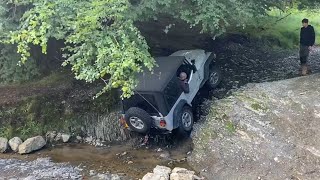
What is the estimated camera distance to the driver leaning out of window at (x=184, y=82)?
1127cm

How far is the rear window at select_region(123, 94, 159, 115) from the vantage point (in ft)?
34.5

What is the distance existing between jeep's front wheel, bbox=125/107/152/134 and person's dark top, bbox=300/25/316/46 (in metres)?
6.48

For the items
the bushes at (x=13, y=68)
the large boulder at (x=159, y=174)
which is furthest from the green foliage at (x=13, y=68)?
the large boulder at (x=159, y=174)

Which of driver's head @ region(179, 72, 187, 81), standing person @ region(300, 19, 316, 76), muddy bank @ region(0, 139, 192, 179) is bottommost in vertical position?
muddy bank @ region(0, 139, 192, 179)

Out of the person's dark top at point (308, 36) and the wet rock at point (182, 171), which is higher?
the person's dark top at point (308, 36)

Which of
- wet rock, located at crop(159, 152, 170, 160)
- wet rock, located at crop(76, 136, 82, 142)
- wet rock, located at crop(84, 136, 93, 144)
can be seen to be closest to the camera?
wet rock, located at crop(159, 152, 170, 160)

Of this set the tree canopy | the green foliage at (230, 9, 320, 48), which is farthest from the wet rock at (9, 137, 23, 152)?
the green foliage at (230, 9, 320, 48)

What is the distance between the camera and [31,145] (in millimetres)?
11750

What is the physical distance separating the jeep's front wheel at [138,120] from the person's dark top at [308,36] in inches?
255

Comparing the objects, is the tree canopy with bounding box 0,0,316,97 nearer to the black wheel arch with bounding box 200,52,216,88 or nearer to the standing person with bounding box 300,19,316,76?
the black wheel arch with bounding box 200,52,216,88

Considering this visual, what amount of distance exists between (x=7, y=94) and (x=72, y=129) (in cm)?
285

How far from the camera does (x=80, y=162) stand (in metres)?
10.9

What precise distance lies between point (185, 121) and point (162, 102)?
1061 millimetres

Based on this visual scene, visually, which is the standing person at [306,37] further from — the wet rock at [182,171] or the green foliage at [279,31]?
the wet rock at [182,171]
